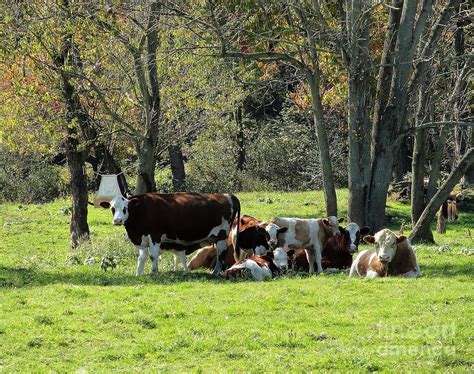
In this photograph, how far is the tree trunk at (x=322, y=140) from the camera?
22.2 meters

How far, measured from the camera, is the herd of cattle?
57.5 feet

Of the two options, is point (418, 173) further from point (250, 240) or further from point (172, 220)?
point (172, 220)

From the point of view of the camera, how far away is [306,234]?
1991 cm

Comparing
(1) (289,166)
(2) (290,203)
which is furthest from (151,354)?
(1) (289,166)

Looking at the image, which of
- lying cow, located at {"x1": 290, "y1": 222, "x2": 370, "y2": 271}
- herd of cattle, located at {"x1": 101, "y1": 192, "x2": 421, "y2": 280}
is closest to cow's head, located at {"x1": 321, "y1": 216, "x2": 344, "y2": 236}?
herd of cattle, located at {"x1": 101, "y1": 192, "x2": 421, "y2": 280}

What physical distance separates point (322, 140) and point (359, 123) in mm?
1062

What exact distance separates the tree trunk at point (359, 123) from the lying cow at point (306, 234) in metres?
2.68

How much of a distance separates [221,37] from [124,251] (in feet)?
19.4

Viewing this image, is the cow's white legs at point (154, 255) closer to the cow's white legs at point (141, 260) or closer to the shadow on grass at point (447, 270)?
the cow's white legs at point (141, 260)

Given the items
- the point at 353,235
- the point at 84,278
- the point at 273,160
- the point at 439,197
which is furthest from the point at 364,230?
the point at 273,160

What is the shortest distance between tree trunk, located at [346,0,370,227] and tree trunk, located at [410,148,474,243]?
5.20 feet

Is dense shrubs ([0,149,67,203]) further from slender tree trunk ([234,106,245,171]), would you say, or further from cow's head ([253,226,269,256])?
cow's head ([253,226,269,256])

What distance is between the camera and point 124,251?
22.0 metres

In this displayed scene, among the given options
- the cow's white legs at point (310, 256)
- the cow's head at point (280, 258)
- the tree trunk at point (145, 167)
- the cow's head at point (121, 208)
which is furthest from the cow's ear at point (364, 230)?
the tree trunk at point (145, 167)
